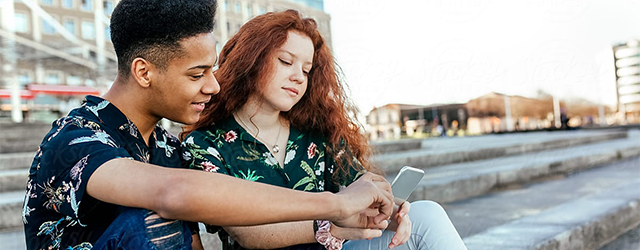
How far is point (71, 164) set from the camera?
33.7 inches

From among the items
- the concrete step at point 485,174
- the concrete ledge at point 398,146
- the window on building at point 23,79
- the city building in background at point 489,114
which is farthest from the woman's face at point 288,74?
the city building in background at point 489,114

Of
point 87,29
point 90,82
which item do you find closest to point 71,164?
point 90,82

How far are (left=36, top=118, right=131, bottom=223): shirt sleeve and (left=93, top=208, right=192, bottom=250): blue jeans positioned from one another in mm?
85

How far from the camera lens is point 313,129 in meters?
1.76

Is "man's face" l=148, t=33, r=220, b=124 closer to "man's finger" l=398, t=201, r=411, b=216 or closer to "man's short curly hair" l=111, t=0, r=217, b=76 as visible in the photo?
"man's short curly hair" l=111, t=0, r=217, b=76

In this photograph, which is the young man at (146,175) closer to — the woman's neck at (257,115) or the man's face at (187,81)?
the man's face at (187,81)

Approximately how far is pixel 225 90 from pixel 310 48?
347 millimetres

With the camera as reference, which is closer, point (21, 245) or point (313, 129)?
point (313, 129)

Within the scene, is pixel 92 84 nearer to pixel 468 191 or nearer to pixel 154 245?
pixel 468 191

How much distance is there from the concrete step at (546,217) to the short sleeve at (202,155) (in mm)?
1336

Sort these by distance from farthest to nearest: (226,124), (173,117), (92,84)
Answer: (92,84)
(226,124)
(173,117)

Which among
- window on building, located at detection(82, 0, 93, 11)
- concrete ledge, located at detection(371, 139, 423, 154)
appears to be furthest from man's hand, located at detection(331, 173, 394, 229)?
window on building, located at detection(82, 0, 93, 11)

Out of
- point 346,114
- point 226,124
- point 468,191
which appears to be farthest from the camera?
point 468,191

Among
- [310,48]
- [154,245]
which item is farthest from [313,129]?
[154,245]
